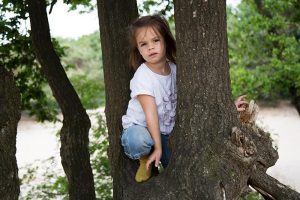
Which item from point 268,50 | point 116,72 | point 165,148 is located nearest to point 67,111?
point 116,72

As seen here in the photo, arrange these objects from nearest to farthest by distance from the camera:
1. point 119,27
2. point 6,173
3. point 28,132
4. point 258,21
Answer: point 6,173 < point 119,27 < point 258,21 < point 28,132

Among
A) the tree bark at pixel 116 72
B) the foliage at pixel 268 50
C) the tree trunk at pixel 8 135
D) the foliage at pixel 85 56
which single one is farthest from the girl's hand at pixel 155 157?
the foliage at pixel 85 56

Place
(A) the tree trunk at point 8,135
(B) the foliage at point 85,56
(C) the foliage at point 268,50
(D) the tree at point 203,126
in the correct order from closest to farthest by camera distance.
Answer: (D) the tree at point 203,126, (A) the tree trunk at point 8,135, (C) the foliage at point 268,50, (B) the foliage at point 85,56

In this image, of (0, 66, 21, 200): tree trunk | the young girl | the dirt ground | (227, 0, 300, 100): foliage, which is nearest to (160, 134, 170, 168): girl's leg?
the young girl

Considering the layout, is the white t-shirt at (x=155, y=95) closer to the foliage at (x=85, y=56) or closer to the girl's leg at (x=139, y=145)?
the girl's leg at (x=139, y=145)

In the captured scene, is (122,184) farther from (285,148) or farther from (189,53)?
(285,148)

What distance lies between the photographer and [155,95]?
329 centimetres

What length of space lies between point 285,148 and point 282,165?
7.75 feet

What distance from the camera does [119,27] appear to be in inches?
157

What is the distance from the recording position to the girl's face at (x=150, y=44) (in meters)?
3.30

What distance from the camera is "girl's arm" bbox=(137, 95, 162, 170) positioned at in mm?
3203

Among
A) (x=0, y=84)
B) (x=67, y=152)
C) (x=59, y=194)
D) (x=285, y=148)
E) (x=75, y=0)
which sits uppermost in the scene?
(x=75, y=0)

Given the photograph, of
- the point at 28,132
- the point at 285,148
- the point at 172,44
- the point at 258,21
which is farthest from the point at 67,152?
the point at 28,132

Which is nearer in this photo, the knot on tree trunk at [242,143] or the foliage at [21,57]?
the knot on tree trunk at [242,143]
